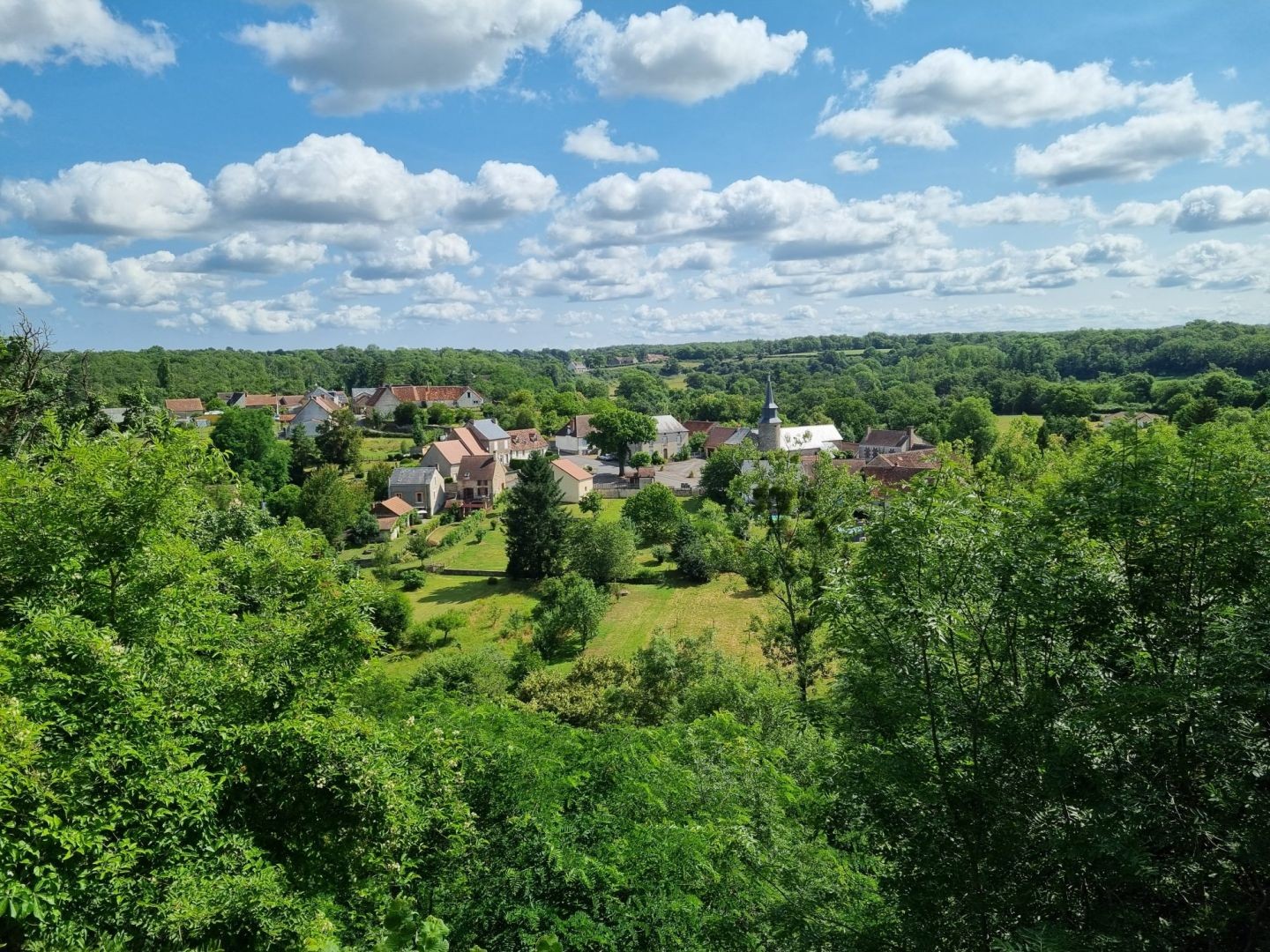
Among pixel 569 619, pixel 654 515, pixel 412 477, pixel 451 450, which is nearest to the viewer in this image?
pixel 569 619

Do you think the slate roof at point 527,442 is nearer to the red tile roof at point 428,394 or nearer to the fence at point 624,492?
the fence at point 624,492

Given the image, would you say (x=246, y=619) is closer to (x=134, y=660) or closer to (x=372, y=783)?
(x=134, y=660)

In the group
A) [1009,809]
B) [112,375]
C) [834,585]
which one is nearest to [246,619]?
[834,585]

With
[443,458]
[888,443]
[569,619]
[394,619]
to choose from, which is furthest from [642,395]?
[394,619]

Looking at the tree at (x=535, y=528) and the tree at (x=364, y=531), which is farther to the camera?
the tree at (x=364, y=531)

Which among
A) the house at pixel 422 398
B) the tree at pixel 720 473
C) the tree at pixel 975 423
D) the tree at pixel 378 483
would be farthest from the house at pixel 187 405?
the tree at pixel 975 423

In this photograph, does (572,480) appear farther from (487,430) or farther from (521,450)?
(521,450)
